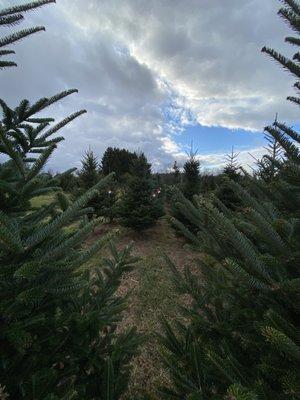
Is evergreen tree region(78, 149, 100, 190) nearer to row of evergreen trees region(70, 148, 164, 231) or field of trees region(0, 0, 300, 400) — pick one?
row of evergreen trees region(70, 148, 164, 231)

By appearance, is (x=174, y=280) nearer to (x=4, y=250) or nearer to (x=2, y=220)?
(x=4, y=250)

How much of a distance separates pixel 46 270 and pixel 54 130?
43.5 inches

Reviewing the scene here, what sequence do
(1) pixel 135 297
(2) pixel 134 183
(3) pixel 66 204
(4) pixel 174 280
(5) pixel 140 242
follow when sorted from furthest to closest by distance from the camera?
(2) pixel 134 183 < (5) pixel 140 242 < (1) pixel 135 297 < (4) pixel 174 280 < (3) pixel 66 204

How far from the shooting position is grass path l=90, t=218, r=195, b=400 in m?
5.14

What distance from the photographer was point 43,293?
1644mm

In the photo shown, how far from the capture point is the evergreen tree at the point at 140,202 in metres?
12.8

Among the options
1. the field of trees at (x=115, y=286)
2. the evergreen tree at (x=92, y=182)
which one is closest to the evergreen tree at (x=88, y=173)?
the evergreen tree at (x=92, y=182)

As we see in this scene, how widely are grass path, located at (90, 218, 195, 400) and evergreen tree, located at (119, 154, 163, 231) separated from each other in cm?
72

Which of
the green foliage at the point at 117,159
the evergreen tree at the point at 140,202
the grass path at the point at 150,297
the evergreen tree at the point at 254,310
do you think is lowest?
the grass path at the point at 150,297

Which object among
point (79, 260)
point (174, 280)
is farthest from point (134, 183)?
point (79, 260)

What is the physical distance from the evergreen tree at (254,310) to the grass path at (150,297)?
2.02ft

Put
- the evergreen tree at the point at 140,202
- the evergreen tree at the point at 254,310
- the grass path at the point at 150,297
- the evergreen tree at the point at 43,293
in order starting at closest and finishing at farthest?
the evergreen tree at the point at 254,310
the evergreen tree at the point at 43,293
the grass path at the point at 150,297
the evergreen tree at the point at 140,202

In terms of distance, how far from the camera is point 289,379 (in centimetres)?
136

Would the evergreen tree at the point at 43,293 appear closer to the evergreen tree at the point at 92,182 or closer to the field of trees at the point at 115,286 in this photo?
the field of trees at the point at 115,286
